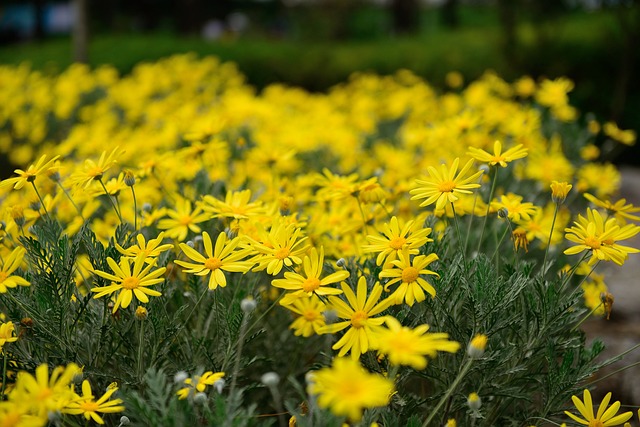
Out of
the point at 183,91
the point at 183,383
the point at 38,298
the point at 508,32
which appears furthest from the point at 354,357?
the point at 508,32

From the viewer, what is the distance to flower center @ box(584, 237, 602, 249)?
1445 mm

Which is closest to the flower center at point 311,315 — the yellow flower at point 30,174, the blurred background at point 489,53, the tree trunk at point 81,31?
the yellow flower at point 30,174

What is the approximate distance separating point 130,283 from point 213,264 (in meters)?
0.20

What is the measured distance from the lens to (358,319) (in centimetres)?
132

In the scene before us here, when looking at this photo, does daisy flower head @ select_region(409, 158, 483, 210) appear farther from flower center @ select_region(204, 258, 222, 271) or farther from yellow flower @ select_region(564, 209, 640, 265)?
flower center @ select_region(204, 258, 222, 271)

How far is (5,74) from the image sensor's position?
7.14 meters

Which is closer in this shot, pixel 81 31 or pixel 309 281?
pixel 309 281

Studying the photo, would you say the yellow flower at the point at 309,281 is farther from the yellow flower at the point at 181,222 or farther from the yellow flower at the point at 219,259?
the yellow flower at the point at 181,222

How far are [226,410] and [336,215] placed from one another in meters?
1.03

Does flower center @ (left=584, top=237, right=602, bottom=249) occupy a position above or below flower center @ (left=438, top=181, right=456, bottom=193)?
below

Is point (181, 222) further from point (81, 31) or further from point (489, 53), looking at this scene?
point (81, 31)

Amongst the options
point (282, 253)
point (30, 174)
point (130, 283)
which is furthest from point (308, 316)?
point (30, 174)

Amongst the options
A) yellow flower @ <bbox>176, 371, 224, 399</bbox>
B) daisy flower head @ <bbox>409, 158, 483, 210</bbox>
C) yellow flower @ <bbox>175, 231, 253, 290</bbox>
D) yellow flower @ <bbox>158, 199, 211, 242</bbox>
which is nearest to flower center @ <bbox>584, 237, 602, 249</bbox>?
daisy flower head @ <bbox>409, 158, 483, 210</bbox>

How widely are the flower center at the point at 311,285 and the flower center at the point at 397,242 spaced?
0.21 metres
